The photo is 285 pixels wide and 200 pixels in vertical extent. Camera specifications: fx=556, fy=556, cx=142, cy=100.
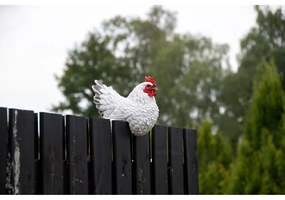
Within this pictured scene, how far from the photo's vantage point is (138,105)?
12.6 feet

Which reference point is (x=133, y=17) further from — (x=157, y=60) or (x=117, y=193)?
(x=117, y=193)

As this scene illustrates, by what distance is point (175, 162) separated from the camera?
13.9 ft

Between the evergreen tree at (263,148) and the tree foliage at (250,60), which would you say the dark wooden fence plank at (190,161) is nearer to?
the evergreen tree at (263,148)

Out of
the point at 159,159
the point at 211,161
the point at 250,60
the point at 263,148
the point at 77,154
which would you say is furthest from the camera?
the point at 250,60

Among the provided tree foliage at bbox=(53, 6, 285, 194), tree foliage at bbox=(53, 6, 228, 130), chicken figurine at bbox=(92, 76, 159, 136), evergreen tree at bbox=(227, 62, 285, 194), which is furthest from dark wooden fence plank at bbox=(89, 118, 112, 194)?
tree foliage at bbox=(53, 6, 228, 130)

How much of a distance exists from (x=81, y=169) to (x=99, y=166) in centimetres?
16

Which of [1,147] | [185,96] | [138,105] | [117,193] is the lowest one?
[117,193]

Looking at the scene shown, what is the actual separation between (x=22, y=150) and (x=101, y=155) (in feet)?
2.04

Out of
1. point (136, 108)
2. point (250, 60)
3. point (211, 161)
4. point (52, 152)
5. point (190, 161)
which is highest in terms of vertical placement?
point (250, 60)

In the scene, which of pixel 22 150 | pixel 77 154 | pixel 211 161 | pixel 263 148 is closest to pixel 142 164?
pixel 77 154

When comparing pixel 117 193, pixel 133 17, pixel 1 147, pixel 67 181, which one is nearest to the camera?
pixel 1 147

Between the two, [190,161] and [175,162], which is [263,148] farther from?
→ [175,162]

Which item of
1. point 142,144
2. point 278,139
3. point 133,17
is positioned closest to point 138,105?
point 142,144

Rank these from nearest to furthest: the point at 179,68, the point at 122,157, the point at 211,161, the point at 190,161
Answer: the point at 122,157 → the point at 190,161 → the point at 211,161 → the point at 179,68
